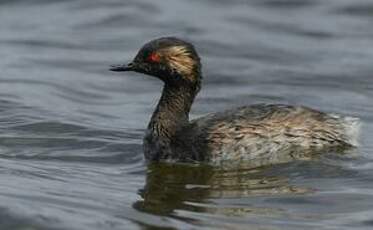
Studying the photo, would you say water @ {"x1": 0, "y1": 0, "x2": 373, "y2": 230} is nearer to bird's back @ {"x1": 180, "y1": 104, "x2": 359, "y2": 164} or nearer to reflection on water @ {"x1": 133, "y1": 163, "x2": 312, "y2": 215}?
reflection on water @ {"x1": 133, "y1": 163, "x2": 312, "y2": 215}

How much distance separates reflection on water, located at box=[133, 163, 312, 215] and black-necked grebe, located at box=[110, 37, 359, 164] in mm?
194

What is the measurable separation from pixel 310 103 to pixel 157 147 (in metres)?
3.01

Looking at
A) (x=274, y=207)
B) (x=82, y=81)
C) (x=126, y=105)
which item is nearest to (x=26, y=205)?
(x=274, y=207)

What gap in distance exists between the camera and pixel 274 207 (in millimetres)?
9992

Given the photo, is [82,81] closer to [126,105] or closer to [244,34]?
[126,105]

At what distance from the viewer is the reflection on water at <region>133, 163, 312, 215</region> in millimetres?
10023

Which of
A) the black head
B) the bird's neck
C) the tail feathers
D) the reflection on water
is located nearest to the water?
the reflection on water

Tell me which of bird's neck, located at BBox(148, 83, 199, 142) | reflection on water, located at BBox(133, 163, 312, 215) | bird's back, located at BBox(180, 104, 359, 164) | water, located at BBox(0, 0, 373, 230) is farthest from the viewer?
bird's neck, located at BBox(148, 83, 199, 142)

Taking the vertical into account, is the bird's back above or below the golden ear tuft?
below

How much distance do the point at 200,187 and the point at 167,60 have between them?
4.39 ft

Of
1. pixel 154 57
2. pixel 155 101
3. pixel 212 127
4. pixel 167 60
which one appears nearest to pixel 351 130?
pixel 212 127

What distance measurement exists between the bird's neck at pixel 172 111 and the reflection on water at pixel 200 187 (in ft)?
1.23

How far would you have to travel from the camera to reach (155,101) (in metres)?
14.5

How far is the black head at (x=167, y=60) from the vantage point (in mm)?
11656
